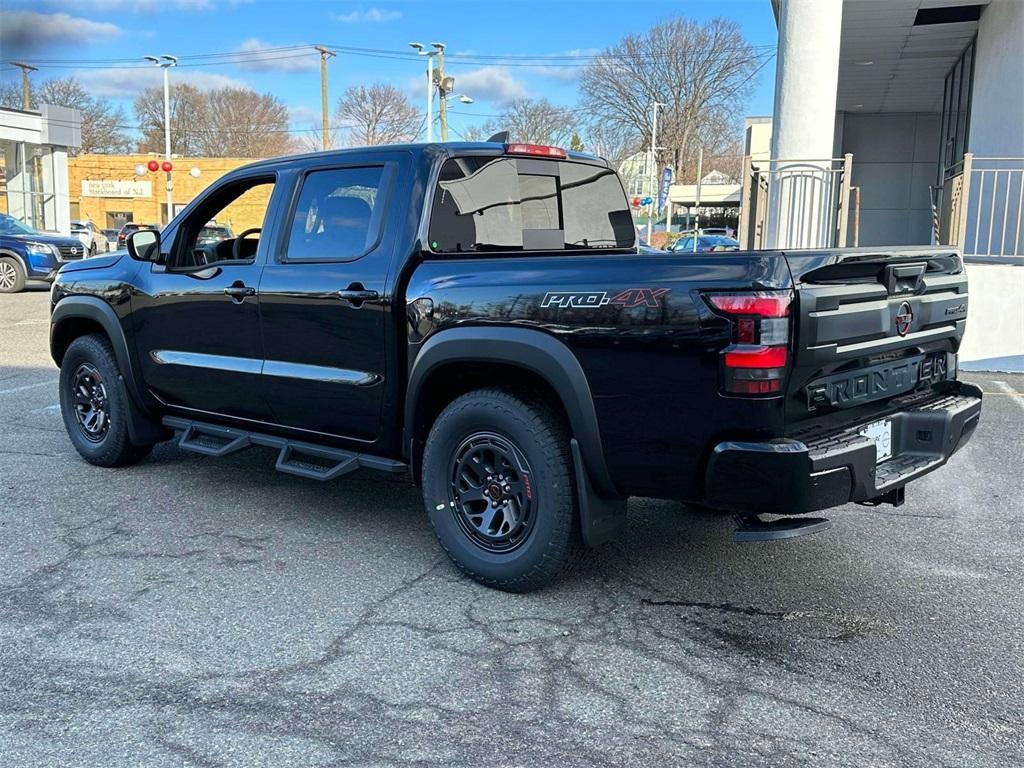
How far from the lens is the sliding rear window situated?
4.27 metres

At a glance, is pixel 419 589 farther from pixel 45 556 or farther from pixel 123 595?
pixel 45 556

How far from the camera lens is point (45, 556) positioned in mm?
4273

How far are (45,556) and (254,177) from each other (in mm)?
2190

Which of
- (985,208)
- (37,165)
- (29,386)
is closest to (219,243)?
(29,386)

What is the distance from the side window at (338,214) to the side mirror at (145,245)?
1.16 metres

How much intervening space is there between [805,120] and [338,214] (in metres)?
8.17

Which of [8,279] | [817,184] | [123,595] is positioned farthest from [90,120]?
[123,595]

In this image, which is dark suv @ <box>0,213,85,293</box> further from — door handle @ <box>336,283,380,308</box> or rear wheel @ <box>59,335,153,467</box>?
door handle @ <box>336,283,380,308</box>

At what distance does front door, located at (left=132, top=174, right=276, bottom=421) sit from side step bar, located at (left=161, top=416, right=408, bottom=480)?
11 cm

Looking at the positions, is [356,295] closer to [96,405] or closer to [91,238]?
[96,405]

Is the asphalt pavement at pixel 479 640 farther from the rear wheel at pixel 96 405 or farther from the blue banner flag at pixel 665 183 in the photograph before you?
the blue banner flag at pixel 665 183

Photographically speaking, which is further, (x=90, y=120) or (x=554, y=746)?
(x=90, y=120)

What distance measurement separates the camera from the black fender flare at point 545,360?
3.48 m

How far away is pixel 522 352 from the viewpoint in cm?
363
